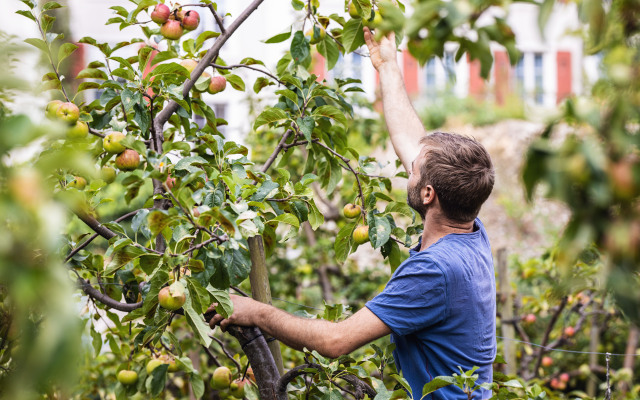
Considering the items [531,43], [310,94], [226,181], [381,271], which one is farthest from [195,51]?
[531,43]

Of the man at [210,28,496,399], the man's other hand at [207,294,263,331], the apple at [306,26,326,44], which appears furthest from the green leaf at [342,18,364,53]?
the man's other hand at [207,294,263,331]

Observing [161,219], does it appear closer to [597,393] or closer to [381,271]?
[381,271]

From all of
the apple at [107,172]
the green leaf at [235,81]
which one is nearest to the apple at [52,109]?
the apple at [107,172]

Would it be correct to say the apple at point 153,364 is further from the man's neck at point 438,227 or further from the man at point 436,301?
the man's neck at point 438,227

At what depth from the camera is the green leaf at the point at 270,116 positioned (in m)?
1.79

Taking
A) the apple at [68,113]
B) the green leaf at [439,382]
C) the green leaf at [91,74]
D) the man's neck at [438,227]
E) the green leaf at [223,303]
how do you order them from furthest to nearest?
the man's neck at [438,227] → the green leaf at [91,74] → the apple at [68,113] → the green leaf at [223,303] → the green leaf at [439,382]

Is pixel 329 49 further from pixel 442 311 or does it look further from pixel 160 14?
pixel 442 311

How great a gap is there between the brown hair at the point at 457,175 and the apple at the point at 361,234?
215 millimetres

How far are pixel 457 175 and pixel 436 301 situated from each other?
1.25 feet

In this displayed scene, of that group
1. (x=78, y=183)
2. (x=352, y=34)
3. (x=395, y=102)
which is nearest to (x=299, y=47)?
(x=352, y=34)

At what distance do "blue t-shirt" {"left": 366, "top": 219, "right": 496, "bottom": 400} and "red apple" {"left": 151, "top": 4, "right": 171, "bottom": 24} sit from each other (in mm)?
1006

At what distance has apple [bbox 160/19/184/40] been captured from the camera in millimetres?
1830

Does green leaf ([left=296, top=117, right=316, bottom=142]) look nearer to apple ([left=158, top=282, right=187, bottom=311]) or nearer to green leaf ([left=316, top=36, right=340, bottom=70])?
green leaf ([left=316, top=36, right=340, bottom=70])

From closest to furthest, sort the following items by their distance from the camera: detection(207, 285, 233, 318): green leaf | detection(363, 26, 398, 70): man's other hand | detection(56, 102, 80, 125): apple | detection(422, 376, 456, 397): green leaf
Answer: detection(422, 376, 456, 397): green leaf → detection(207, 285, 233, 318): green leaf → detection(56, 102, 80, 125): apple → detection(363, 26, 398, 70): man's other hand
